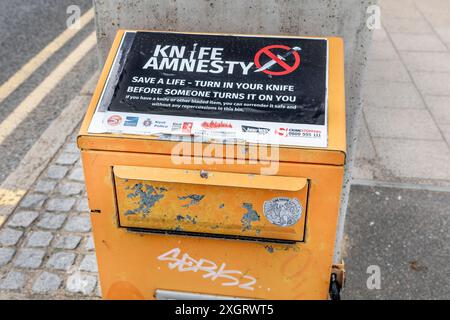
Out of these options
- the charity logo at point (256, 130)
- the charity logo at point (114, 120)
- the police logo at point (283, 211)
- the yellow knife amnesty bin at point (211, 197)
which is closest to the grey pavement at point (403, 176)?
the yellow knife amnesty bin at point (211, 197)

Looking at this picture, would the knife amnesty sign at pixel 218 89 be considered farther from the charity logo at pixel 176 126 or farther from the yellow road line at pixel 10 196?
the yellow road line at pixel 10 196

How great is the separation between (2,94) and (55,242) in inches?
105

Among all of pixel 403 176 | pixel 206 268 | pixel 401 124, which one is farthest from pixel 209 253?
pixel 401 124

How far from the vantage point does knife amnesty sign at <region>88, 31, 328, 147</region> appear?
1.82 metres

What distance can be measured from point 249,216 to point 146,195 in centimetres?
40

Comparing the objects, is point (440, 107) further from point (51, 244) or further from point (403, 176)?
point (51, 244)

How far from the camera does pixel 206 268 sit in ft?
6.90

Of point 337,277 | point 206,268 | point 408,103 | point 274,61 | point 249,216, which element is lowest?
point 408,103

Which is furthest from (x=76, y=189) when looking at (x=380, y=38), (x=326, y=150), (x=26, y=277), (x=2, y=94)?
Result: (x=380, y=38)

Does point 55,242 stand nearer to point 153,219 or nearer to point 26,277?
point 26,277

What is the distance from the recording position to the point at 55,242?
3.46 meters

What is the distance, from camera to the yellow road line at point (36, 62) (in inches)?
218

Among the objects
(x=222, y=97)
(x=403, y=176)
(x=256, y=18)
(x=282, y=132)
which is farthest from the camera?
(x=403, y=176)

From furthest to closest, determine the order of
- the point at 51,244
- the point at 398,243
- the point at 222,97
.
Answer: the point at 398,243, the point at 51,244, the point at 222,97
